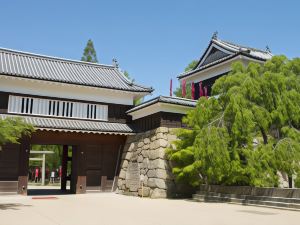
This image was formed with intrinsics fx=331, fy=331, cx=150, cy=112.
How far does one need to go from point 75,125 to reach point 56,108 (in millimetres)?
1606

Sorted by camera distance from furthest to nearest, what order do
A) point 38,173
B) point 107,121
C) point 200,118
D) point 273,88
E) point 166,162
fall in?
point 38,173 < point 107,121 < point 166,162 < point 200,118 < point 273,88

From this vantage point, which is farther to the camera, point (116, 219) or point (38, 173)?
point (38, 173)

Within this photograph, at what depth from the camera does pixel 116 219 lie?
8.53 meters

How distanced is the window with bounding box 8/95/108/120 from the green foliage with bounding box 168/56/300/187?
7.33 metres

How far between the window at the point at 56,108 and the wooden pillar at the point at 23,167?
180 cm

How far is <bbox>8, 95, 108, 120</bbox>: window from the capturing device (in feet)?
58.3

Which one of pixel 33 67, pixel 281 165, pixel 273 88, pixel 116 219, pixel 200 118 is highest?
pixel 33 67

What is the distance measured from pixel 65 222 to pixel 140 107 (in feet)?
36.5

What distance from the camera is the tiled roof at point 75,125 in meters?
17.2

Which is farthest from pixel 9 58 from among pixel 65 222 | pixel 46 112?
pixel 65 222

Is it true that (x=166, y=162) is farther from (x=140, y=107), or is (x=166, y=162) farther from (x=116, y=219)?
(x=116, y=219)

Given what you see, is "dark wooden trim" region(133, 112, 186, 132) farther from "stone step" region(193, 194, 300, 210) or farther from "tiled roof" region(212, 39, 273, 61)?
"tiled roof" region(212, 39, 273, 61)

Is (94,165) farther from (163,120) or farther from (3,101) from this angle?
(3,101)

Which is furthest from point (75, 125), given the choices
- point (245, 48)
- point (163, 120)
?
point (245, 48)
